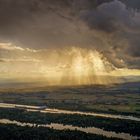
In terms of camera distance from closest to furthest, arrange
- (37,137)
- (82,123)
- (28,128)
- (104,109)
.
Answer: (37,137)
(28,128)
(82,123)
(104,109)

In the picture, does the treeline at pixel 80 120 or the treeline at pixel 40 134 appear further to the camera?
the treeline at pixel 80 120

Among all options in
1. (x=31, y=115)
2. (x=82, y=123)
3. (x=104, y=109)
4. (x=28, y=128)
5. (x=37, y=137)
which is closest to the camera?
(x=37, y=137)

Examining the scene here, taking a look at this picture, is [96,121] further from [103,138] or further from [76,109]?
[76,109]

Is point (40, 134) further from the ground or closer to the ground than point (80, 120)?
closer to the ground

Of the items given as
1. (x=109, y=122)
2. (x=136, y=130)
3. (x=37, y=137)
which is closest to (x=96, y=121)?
(x=109, y=122)

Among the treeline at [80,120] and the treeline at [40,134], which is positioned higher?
the treeline at [80,120]

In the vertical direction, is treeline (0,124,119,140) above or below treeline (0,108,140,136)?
below

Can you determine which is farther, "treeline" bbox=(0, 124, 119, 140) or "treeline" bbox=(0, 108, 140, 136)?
"treeline" bbox=(0, 108, 140, 136)

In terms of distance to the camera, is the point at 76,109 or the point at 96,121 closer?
the point at 96,121

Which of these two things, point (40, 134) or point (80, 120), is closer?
point (40, 134)
